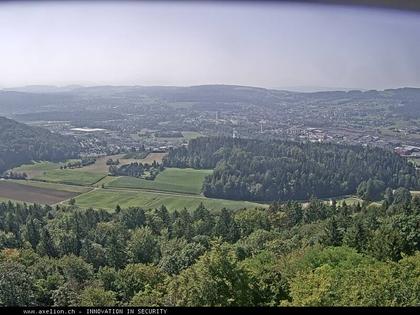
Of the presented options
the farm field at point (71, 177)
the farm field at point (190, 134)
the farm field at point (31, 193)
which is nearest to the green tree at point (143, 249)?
the farm field at point (71, 177)

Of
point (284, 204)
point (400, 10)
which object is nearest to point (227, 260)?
point (400, 10)

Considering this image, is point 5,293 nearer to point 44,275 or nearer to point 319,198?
point 44,275

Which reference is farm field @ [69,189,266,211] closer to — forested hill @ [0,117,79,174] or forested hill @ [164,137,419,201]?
forested hill @ [164,137,419,201]

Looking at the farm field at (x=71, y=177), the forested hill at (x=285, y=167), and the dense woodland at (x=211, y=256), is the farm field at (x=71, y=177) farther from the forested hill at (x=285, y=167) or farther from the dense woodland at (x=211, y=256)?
the forested hill at (x=285, y=167)

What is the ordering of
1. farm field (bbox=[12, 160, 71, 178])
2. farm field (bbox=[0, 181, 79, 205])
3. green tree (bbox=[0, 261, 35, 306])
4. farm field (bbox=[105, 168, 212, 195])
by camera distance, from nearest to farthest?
green tree (bbox=[0, 261, 35, 306])
farm field (bbox=[0, 181, 79, 205])
farm field (bbox=[12, 160, 71, 178])
farm field (bbox=[105, 168, 212, 195])

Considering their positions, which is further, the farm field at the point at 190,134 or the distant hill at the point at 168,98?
the farm field at the point at 190,134

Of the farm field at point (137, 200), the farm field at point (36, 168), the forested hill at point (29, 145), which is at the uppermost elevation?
the forested hill at point (29, 145)

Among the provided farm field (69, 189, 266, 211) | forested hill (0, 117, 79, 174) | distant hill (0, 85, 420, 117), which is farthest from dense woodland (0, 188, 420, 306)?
distant hill (0, 85, 420, 117)
